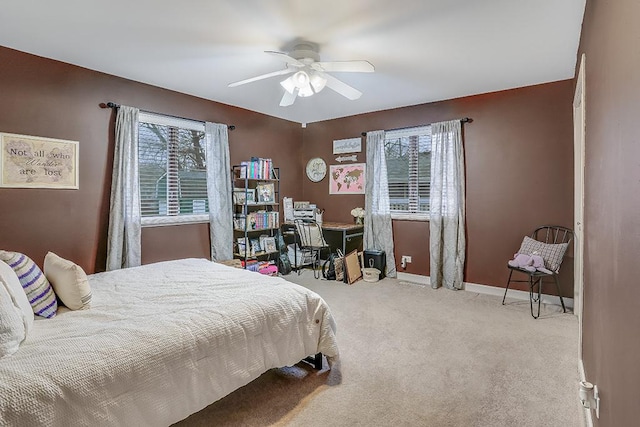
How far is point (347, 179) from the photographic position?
5363 mm

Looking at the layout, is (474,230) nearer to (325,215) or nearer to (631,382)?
(325,215)

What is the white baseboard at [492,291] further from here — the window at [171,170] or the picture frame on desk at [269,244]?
the window at [171,170]

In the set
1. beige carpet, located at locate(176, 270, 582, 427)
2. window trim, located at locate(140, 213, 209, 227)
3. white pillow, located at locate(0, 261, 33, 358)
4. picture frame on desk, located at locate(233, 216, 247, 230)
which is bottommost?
beige carpet, located at locate(176, 270, 582, 427)

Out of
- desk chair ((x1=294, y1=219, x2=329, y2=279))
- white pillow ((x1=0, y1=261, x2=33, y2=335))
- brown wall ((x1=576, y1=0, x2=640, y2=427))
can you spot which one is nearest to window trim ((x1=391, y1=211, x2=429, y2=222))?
desk chair ((x1=294, y1=219, x2=329, y2=279))

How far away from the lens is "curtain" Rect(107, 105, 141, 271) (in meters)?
3.43

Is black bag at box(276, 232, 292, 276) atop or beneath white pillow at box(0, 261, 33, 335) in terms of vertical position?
beneath

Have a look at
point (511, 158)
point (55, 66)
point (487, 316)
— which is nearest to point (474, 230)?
point (511, 158)

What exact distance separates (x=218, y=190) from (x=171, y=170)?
0.60m

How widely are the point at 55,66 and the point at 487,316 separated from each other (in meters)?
4.75

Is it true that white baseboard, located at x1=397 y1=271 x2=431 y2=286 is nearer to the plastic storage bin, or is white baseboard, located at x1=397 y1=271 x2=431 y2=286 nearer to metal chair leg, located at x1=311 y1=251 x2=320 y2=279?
the plastic storage bin

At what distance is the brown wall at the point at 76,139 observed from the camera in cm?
292

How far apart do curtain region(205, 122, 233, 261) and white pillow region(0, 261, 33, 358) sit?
2727 millimetres

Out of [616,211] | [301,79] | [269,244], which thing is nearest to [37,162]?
[301,79]

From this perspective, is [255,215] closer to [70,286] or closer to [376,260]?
[376,260]
